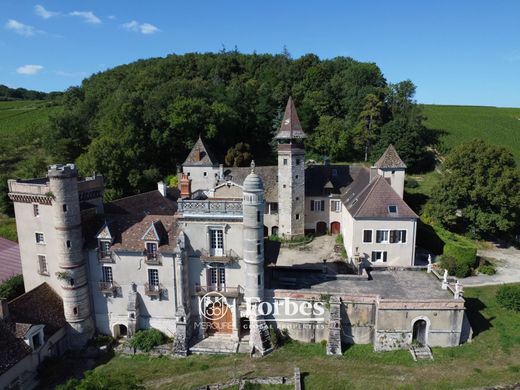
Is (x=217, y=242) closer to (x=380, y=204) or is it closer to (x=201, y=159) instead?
(x=380, y=204)

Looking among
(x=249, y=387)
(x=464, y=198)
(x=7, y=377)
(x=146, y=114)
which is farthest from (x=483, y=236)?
(x=146, y=114)

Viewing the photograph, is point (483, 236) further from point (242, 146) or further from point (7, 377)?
point (7, 377)

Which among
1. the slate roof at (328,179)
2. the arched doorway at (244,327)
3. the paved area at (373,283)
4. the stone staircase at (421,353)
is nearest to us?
the stone staircase at (421,353)

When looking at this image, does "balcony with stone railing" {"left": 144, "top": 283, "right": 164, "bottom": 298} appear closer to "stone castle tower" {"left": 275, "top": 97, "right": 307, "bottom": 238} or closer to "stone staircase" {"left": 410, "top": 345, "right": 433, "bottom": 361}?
"stone staircase" {"left": 410, "top": 345, "right": 433, "bottom": 361}

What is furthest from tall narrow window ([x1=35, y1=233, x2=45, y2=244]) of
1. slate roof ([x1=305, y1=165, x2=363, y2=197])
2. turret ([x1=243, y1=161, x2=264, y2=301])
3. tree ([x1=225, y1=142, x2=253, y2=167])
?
tree ([x1=225, y1=142, x2=253, y2=167])

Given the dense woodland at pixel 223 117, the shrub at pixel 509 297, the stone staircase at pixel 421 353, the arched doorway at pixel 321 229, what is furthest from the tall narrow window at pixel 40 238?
the shrub at pixel 509 297

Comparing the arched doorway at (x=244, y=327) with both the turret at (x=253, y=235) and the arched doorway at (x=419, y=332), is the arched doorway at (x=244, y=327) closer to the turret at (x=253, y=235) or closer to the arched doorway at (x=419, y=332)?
the turret at (x=253, y=235)
